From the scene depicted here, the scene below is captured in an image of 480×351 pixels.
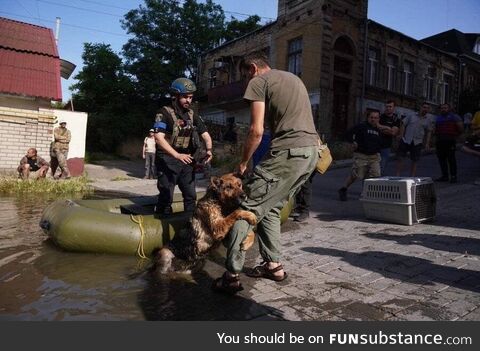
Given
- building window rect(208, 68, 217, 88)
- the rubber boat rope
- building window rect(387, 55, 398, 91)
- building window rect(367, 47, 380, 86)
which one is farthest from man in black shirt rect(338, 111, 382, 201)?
building window rect(208, 68, 217, 88)

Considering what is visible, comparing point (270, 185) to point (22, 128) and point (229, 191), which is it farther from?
point (22, 128)

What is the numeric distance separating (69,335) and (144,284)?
111cm

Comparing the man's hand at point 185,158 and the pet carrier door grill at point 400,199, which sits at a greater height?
the man's hand at point 185,158

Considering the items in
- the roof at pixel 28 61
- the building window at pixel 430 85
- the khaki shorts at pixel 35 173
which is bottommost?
the khaki shorts at pixel 35 173

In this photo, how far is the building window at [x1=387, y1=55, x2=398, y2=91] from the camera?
945 inches

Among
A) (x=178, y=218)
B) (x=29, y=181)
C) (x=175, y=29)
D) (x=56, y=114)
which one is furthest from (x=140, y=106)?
(x=178, y=218)

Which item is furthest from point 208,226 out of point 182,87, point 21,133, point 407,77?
point 407,77

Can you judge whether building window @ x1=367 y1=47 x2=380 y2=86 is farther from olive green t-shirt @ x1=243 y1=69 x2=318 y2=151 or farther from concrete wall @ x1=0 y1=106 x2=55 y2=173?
olive green t-shirt @ x1=243 y1=69 x2=318 y2=151

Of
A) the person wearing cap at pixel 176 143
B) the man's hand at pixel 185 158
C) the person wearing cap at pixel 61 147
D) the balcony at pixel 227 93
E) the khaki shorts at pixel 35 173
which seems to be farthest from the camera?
the balcony at pixel 227 93

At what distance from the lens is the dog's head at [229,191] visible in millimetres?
3262

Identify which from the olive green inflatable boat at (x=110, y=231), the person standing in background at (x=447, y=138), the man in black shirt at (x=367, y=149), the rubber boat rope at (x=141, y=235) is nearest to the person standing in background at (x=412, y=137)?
the person standing in background at (x=447, y=138)

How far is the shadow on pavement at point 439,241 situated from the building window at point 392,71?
21756 mm

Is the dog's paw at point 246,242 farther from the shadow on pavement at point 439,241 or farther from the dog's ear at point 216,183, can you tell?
the shadow on pavement at point 439,241

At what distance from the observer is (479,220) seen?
551cm
